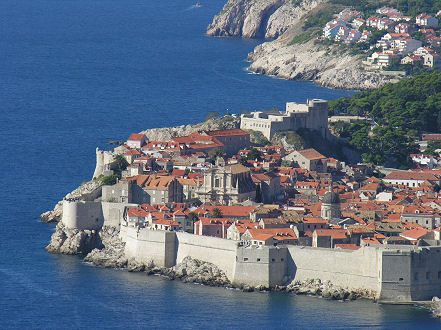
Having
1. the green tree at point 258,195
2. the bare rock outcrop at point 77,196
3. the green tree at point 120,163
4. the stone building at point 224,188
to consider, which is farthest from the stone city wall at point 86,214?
the green tree at point 258,195

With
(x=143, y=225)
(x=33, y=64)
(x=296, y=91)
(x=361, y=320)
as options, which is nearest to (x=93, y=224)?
(x=143, y=225)

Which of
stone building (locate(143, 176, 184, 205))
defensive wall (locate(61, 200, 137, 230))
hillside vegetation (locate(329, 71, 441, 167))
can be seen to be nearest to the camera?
defensive wall (locate(61, 200, 137, 230))

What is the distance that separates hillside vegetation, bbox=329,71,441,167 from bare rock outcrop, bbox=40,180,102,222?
69.7 feet

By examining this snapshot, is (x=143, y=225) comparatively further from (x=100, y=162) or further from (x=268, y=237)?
(x=100, y=162)

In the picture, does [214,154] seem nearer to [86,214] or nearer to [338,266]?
[86,214]

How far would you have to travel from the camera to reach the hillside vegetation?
351ft

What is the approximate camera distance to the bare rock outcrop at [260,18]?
188 m

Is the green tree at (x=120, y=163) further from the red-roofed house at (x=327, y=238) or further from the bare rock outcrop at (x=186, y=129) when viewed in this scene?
the red-roofed house at (x=327, y=238)

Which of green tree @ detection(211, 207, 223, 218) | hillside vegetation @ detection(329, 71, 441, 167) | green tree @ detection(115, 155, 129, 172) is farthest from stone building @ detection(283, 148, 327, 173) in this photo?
green tree @ detection(211, 207, 223, 218)

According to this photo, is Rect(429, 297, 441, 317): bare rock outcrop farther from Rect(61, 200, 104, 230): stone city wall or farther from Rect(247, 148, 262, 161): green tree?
Rect(247, 148, 262, 161): green tree

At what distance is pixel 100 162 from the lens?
96.9 metres

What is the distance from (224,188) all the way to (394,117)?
29.9 meters

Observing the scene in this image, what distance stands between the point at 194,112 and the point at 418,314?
6082cm

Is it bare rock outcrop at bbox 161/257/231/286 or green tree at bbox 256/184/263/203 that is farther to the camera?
green tree at bbox 256/184/263/203
